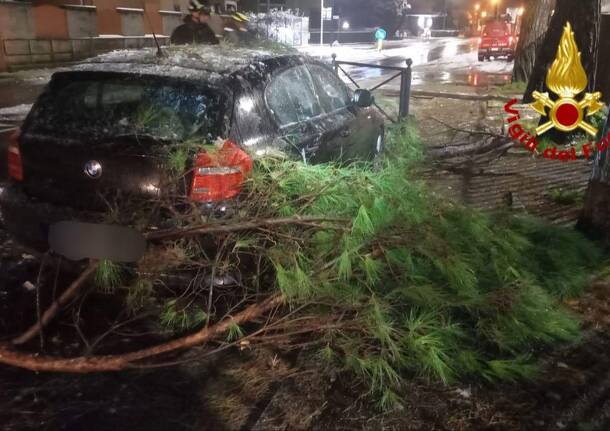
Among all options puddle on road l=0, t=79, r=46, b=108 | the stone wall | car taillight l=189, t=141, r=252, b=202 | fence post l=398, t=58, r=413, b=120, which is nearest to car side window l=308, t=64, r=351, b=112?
car taillight l=189, t=141, r=252, b=202

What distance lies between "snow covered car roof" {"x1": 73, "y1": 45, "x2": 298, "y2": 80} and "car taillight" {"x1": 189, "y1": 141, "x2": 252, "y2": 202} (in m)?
0.64

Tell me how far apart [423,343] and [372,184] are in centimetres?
112

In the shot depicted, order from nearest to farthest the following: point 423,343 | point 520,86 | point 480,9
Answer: point 423,343 → point 520,86 → point 480,9

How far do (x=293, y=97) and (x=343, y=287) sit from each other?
1.84 meters

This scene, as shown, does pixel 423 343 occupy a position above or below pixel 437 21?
below

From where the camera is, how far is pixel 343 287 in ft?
10.9

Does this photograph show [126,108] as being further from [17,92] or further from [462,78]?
[462,78]

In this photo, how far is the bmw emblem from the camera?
334cm

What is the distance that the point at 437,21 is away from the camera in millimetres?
64625

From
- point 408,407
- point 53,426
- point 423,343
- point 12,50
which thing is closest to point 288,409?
point 408,407

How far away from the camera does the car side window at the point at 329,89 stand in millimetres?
5074

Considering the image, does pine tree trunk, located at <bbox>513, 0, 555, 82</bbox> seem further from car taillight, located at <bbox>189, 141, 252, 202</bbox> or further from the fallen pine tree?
car taillight, located at <bbox>189, 141, 252, 202</bbox>

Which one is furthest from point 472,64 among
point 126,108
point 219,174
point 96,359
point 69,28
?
point 96,359

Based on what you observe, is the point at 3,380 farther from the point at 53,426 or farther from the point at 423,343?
the point at 423,343
